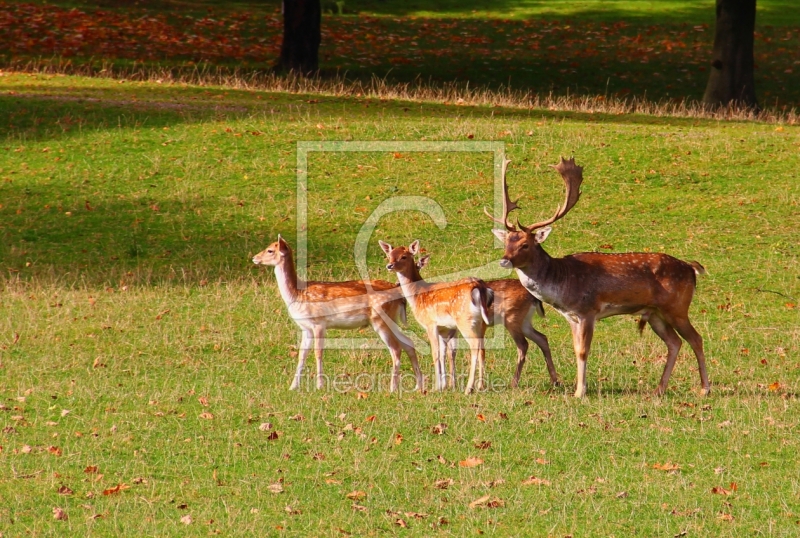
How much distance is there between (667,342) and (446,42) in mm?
26895

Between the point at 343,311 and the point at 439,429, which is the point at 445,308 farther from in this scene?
the point at 439,429

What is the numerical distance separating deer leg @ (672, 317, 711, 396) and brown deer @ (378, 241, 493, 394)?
196cm

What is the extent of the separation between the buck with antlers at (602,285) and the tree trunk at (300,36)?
62.8ft

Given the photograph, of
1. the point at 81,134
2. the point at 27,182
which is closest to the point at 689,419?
the point at 27,182

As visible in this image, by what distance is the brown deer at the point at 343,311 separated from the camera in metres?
11.5

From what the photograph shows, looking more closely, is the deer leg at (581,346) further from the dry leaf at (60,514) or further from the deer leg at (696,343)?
the dry leaf at (60,514)

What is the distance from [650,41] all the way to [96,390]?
3038 cm

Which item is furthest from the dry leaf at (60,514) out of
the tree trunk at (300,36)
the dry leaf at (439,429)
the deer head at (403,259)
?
the tree trunk at (300,36)

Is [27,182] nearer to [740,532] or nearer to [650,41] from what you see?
[740,532]

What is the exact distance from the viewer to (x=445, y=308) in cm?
1144

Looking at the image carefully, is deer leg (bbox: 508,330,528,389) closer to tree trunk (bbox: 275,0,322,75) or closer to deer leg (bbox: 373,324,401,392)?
deer leg (bbox: 373,324,401,392)

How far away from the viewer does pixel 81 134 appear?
22.4 metres

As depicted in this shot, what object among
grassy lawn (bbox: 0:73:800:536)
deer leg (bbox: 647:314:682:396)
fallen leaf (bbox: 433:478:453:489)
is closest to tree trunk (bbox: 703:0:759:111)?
grassy lawn (bbox: 0:73:800:536)

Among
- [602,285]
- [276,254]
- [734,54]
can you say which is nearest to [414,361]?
[276,254]
